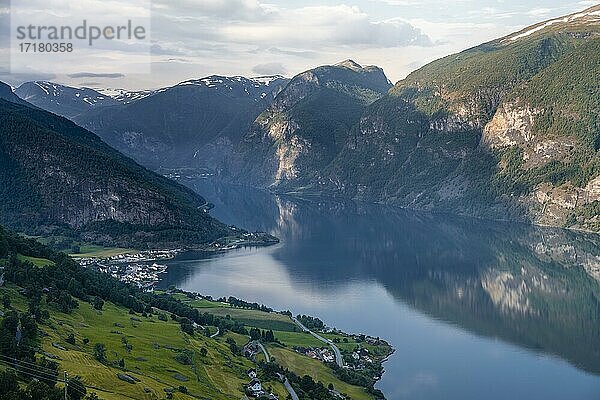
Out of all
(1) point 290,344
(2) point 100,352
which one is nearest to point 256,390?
(2) point 100,352

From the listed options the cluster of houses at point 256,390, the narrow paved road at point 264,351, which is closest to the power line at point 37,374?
the cluster of houses at point 256,390

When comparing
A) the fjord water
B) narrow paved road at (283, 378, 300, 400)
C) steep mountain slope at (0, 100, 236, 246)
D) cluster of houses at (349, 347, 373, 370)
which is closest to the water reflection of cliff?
the fjord water

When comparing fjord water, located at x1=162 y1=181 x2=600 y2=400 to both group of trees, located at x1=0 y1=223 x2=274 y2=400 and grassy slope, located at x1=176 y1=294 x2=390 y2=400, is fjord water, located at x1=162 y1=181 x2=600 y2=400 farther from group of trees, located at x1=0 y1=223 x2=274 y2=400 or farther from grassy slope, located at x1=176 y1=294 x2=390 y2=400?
group of trees, located at x1=0 y1=223 x2=274 y2=400

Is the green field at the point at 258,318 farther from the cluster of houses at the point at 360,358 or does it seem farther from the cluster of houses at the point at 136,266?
the cluster of houses at the point at 136,266

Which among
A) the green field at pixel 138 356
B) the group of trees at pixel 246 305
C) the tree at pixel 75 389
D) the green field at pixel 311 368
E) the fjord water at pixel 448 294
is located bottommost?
the fjord water at pixel 448 294

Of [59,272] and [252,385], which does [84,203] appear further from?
[252,385]

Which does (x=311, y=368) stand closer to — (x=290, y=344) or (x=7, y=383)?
(x=290, y=344)
